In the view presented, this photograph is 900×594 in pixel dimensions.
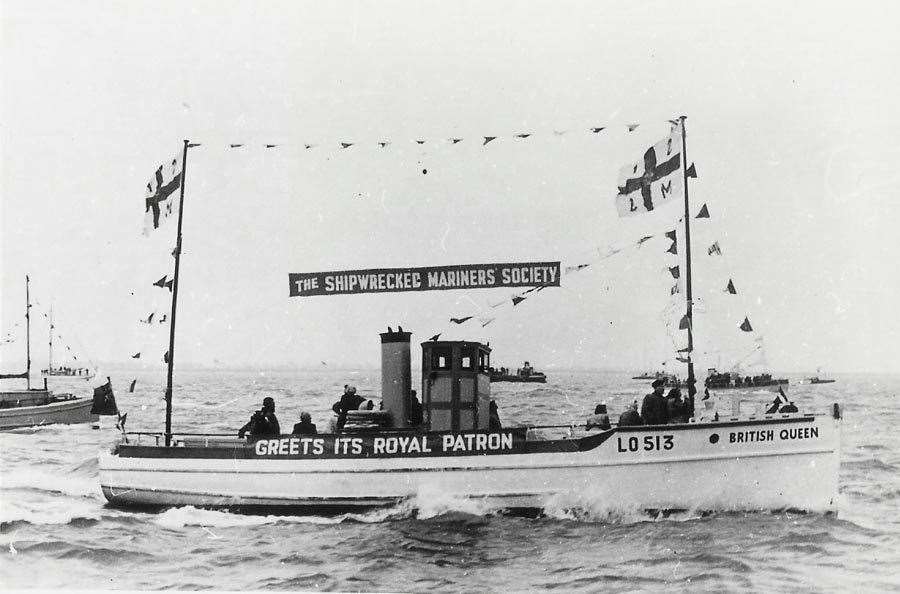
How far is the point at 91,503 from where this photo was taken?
51.9ft

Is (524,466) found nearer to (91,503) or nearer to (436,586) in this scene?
(436,586)

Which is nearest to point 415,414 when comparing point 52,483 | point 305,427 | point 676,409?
point 305,427

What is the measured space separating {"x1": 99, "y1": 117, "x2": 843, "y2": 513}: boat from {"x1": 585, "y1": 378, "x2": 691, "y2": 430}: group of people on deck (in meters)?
0.33

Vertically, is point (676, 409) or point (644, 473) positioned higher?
point (676, 409)

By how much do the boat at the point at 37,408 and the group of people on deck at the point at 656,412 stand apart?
2329cm

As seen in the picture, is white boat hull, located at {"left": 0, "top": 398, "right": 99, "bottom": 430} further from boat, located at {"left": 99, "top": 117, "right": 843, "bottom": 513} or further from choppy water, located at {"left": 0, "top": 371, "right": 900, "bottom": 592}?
boat, located at {"left": 99, "top": 117, "right": 843, "bottom": 513}

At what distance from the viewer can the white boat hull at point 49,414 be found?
102ft

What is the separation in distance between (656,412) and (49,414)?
88.4 ft

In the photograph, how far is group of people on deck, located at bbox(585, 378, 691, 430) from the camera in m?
13.8

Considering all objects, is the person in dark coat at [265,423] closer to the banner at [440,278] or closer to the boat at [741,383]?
the banner at [440,278]

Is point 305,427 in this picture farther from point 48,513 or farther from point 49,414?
point 49,414

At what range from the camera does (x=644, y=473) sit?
44.5 ft

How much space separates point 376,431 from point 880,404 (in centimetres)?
4462

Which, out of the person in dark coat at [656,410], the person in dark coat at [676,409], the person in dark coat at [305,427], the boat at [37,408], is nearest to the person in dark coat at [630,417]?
the person in dark coat at [656,410]
